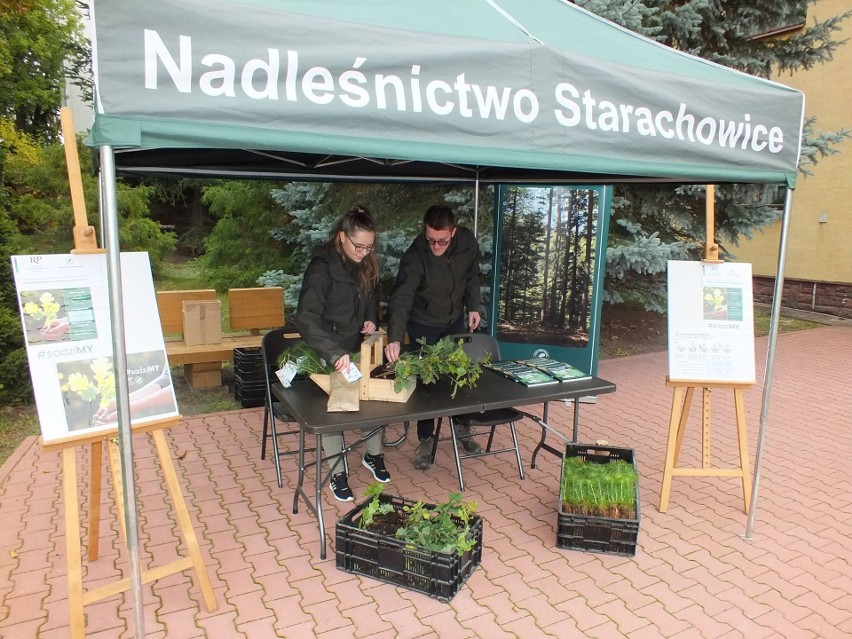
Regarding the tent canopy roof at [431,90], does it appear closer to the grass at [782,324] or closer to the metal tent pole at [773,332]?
the metal tent pole at [773,332]

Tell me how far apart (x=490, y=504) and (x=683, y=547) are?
1.12 metres

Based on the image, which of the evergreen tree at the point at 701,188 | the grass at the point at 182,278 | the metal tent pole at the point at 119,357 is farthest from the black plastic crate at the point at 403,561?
the grass at the point at 182,278

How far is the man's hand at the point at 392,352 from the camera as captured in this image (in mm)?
3768

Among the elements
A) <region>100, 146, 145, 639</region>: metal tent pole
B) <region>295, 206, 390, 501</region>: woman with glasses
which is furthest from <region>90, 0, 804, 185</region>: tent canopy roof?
<region>295, 206, 390, 501</region>: woman with glasses

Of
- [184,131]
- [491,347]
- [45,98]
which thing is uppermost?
[45,98]

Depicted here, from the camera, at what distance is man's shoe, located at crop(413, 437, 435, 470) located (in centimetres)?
429

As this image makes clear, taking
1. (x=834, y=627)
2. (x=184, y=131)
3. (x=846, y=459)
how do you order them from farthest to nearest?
(x=846, y=459) → (x=834, y=627) → (x=184, y=131)

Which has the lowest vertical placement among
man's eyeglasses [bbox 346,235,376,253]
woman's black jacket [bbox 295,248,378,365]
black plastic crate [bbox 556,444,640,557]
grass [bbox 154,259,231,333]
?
black plastic crate [bbox 556,444,640,557]

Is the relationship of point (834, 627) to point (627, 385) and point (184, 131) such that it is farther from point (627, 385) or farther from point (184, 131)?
point (627, 385)

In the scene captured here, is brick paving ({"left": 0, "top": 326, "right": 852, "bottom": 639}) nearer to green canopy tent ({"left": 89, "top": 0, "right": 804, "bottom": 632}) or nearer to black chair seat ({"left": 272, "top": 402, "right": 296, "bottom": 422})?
black chair seat ({"left": 272, "top": 402, "right": 296, "bottom": 422})

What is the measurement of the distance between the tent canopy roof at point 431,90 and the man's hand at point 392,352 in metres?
1.73

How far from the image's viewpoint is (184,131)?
1.79m

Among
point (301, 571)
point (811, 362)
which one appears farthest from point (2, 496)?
point (811, 362)

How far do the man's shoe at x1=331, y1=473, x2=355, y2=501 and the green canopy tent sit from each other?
73.8 inches
